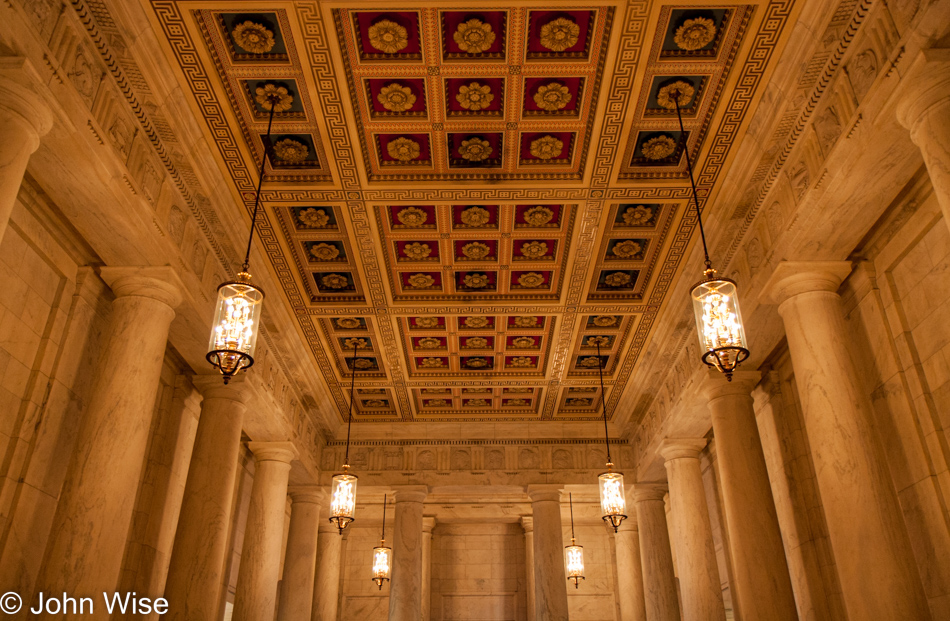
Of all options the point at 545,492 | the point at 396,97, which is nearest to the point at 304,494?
the point at 545,492

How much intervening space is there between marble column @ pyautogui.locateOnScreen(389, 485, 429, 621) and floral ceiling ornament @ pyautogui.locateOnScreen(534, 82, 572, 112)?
9.96 meters

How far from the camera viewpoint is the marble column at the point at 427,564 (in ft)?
61.1

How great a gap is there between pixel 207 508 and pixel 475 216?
17.0 ft

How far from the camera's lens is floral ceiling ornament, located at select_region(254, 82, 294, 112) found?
721 cm

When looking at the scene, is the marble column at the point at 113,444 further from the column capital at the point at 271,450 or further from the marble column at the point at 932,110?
the marble column at the point at 932,110

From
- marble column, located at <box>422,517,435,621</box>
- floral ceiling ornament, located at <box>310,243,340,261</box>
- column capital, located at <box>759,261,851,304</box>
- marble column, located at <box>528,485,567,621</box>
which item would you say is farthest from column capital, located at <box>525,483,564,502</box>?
column capital, located at <box>759,261,851,304</box>

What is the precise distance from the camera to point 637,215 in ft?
30.2

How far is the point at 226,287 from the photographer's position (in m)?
6.21

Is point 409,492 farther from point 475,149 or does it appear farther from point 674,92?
point 674,92

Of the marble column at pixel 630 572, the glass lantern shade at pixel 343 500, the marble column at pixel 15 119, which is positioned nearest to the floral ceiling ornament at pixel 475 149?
the marble column at pixel 15 119

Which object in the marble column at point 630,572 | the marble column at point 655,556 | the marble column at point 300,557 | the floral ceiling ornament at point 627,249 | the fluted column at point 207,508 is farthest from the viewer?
the marble column at point 630,572

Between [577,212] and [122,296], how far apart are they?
5.33 meters

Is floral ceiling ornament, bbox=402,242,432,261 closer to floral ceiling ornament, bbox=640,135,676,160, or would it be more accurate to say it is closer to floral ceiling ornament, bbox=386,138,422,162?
floral ceiling ornament, bbox=386,138,422,162

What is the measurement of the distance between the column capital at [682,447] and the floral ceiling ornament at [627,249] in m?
4.22
